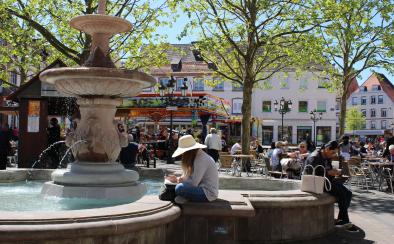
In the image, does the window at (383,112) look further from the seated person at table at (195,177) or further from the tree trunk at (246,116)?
the seated person at table at (195,177)

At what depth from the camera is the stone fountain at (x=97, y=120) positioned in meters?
6.98

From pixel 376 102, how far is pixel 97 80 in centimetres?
9131

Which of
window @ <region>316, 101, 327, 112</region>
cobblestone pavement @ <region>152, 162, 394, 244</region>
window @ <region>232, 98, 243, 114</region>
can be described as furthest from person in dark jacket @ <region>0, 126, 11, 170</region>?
window @ <region>316, 101, 327, 112</region>

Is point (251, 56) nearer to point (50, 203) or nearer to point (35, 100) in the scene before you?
point (35, 100)

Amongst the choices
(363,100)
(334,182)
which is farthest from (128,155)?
(363,100)

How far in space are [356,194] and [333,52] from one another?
16244mm

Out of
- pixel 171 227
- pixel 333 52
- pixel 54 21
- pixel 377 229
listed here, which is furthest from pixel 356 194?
pixel 333 52

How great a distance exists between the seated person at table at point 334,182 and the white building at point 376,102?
84.7 metres

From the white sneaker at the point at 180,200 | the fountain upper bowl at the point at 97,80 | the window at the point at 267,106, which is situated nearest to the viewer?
the white sneaker at the point at 180,200

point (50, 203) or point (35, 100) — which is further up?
point (35, 100)

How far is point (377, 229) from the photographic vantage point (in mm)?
8180

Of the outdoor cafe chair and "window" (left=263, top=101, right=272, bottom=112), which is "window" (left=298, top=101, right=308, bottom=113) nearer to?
"window" (left=263, top=101, right=272, bottom=112)

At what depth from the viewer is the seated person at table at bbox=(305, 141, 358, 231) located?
7.75 metres

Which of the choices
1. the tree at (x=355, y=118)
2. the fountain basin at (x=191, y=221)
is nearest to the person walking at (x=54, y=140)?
the fountain basin at (x=191, y=221)
